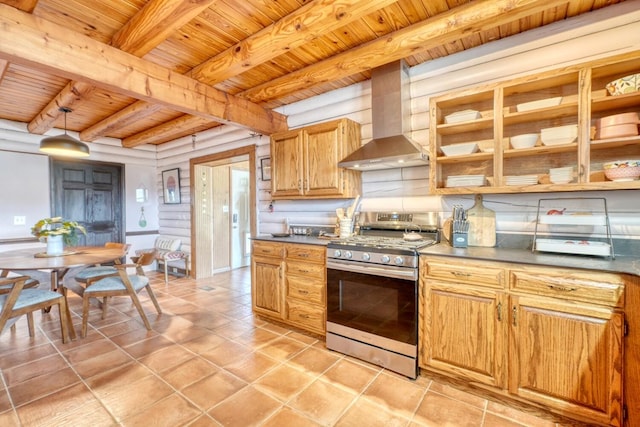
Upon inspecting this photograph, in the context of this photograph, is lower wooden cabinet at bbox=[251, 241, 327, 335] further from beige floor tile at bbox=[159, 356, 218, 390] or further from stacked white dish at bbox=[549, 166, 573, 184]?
stacked white dish at bbox=[549, 166, 573, 184]

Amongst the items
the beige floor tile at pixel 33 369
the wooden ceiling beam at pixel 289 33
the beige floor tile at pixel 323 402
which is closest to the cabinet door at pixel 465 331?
the beige floor tile at pixel 323 402

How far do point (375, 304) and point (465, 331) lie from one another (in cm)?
65

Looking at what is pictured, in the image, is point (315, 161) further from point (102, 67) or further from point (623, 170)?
point (623, 170)

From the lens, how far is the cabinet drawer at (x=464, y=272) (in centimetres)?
186

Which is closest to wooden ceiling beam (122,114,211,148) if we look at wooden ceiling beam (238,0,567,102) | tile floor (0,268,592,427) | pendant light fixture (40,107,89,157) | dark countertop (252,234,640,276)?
pendant light fixture (40,107,89,157)

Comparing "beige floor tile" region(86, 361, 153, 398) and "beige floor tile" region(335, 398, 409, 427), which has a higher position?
"beige floor tile" region(86, 361, 153, 398)

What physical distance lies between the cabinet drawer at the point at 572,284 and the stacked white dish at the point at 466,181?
76 cm

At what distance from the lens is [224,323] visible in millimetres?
3162

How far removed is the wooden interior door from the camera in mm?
4711

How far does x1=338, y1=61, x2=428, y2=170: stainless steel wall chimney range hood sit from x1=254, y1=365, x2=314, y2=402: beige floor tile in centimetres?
185

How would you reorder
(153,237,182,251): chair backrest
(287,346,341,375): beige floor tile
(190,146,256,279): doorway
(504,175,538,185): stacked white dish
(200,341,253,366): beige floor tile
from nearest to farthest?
(504,175,538,185): stacked white dish
(287,346,341,375): beige floor tile
(200,341,253,366): beige floor tile
(190,146,256,279): doorway
(153,237,182,251): chair backrest

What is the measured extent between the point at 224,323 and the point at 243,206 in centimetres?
310

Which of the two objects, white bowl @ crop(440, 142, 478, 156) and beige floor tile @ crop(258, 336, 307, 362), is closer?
white bowl @ crop(440, 142, 478, 156)

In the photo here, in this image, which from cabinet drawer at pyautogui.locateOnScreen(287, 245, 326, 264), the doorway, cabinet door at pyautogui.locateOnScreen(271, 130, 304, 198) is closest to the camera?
cabinet drawer at pyautogui.locateOnScreen(287, 245, 326, 264)
